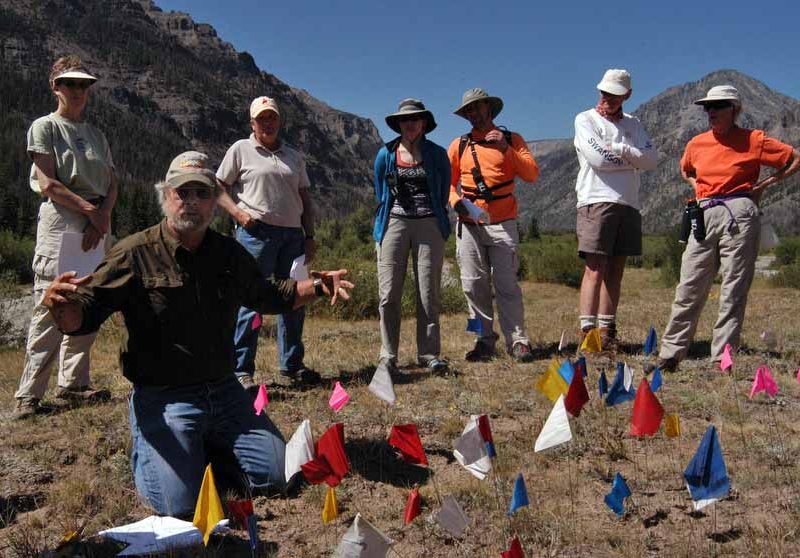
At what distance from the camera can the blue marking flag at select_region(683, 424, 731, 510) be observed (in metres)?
2.58

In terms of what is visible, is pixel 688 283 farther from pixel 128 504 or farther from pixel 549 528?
pixel 128 504

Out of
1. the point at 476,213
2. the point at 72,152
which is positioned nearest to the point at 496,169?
the point at 476,213

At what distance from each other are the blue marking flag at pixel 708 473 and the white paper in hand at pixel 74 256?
12.3ft

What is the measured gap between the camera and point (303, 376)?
17.4ft

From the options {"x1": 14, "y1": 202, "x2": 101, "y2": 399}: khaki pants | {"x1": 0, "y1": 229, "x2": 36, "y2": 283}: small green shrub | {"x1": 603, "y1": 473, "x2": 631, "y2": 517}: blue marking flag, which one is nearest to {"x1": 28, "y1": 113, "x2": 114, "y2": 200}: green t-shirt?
{"x1": 14, "y1": 202, "x2": 101, "y2": 399}: khaki pants

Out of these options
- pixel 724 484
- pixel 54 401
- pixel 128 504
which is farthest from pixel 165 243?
pixel 724 484

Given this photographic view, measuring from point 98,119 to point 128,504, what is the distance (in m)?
129

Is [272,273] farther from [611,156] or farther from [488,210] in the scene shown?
[611,156]

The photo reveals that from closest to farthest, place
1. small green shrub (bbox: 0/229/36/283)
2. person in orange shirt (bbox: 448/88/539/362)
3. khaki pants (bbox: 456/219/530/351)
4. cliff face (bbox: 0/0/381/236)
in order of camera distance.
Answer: person in orange shirt (bbox: 448/88/539/362) → khaki pants (bbox: 456/219/530/351) → small green shrub (bbox: 0/229/36/283) → cliff face (bbox: 0/0/381/236)

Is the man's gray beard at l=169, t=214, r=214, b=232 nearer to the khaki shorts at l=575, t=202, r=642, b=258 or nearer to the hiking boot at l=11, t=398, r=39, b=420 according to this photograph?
the hiking boot at l=11, t=398, r=39, b=420

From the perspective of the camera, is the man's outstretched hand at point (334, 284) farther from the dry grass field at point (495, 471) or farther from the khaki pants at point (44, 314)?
the khaki pants at point (44, 314)

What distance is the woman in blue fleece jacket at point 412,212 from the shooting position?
212 inches

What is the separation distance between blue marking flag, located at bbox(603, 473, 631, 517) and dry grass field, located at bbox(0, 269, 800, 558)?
0.08 metres

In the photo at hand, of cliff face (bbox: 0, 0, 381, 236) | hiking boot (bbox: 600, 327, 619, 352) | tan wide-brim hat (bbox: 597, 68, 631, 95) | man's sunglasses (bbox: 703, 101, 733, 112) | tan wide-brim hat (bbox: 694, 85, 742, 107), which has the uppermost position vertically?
cliff face (bbox: 0, 0, 381, 236)
